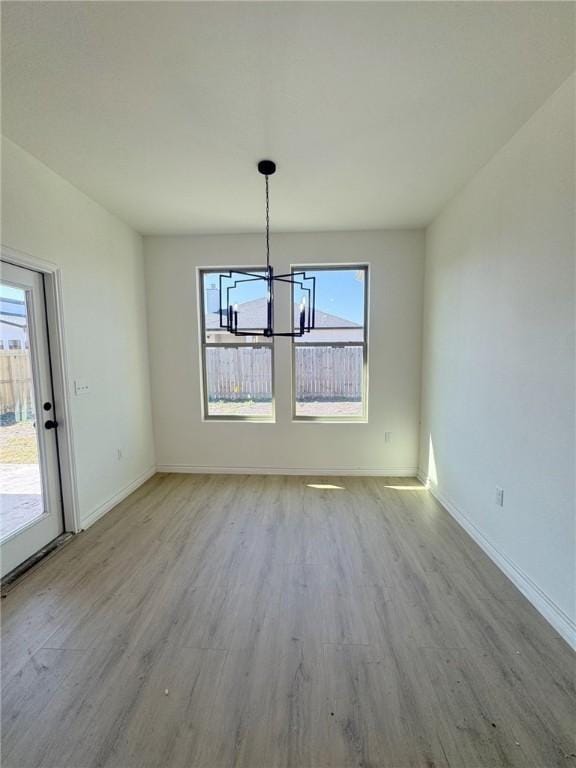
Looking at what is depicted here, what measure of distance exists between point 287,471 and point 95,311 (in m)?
2.67

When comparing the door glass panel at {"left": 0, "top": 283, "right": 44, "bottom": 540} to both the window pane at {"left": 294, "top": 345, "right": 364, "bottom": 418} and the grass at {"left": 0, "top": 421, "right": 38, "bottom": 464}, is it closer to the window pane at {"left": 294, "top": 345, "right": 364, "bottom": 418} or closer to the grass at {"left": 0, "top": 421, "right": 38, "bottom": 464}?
the grass at {"left": 0, "top": 421, "right": 38, "bottom": 464}

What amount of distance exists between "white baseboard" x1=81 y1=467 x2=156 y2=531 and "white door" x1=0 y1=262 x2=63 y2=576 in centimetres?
21

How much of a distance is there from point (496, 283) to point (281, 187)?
184 cm

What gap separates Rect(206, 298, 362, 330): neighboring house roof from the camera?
3.76m

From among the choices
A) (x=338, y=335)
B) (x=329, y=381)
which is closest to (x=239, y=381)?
(x=329, y=381)

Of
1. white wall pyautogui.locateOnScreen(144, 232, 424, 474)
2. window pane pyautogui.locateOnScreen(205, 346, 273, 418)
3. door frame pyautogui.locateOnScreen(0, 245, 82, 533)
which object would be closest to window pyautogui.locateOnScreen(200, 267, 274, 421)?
window pane pyautogui.locateOnScreen(205, 346, 273, 418)

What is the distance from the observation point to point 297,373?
3.85 metres

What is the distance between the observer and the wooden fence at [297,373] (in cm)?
381

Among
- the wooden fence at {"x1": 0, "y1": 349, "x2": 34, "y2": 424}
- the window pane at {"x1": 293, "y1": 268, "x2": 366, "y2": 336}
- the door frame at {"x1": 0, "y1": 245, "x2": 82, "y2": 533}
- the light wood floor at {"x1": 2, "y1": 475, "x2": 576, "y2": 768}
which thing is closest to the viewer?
the light wood floor at {"x1": 2, "y1": 475, "x2": 576, "y2": 768}

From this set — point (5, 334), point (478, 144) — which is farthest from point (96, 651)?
point (478, 144)

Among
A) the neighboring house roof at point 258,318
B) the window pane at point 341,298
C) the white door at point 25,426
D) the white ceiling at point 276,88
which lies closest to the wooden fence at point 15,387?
the white door at point 25,426

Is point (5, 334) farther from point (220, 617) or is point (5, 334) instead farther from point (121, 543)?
point (220, 617)

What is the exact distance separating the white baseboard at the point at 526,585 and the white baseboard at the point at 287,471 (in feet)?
3.16

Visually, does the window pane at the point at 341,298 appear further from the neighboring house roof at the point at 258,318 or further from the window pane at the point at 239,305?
the window pane at the point at 239,305
